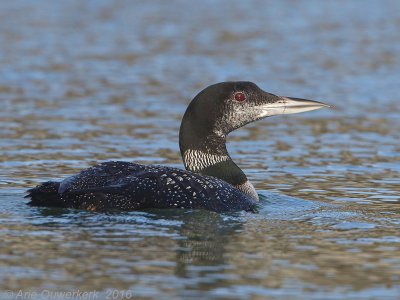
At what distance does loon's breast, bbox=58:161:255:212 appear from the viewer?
597 centimetres

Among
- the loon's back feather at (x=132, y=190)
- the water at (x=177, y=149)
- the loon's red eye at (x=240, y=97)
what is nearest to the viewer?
the water at (x=177, y=149)

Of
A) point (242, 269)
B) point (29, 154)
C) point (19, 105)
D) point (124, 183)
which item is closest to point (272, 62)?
point (19, 105)

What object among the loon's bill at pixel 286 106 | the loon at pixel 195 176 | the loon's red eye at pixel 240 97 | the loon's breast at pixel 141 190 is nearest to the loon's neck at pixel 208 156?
the loon at pixel 195 176

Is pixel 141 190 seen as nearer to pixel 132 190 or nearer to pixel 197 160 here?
pixel 132 190

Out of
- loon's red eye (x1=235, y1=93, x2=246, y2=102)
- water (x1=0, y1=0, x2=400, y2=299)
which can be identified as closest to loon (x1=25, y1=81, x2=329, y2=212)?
loon's red eye (x1=235, y1=93, x2=246, y2=102)

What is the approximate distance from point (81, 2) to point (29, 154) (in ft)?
44.8

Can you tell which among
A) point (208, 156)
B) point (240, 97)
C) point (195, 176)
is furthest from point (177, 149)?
point (195, 176)

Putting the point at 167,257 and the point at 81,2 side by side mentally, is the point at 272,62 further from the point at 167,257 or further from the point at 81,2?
the point at 167,257

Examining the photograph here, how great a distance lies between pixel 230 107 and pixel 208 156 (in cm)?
43

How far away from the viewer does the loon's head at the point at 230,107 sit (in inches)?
272

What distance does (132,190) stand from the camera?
19.6 ft

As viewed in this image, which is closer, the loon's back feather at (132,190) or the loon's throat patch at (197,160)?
the loon's back feather at (132,190)

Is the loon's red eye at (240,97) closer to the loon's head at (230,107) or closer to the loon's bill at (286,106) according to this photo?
the loon's head at (230,107)

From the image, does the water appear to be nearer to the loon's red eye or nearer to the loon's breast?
the loon's breast
